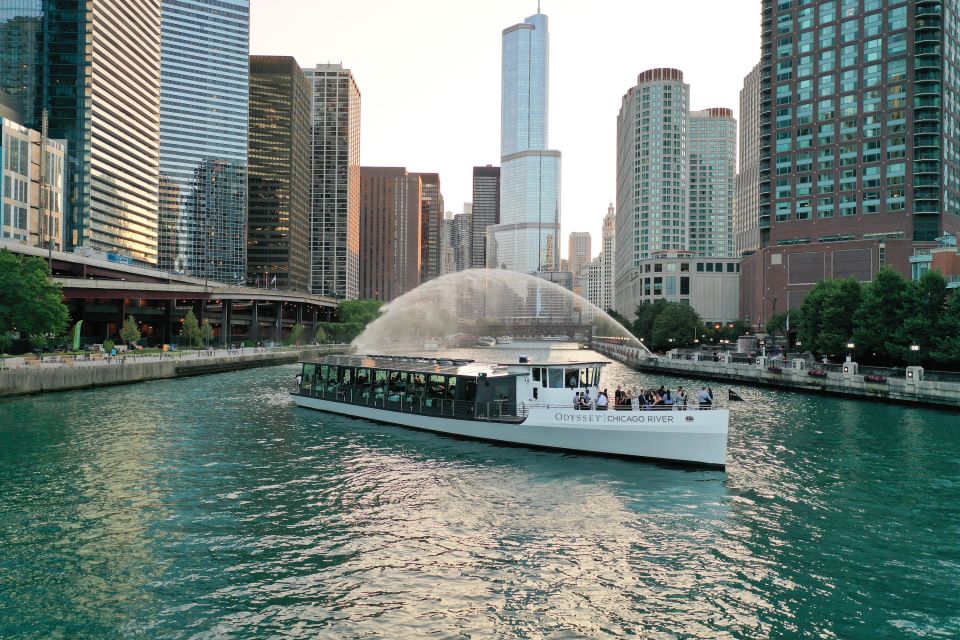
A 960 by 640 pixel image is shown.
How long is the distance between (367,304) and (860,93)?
454ft

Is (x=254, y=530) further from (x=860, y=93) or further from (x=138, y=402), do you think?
(x=860, y=93)

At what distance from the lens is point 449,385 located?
41312 mm

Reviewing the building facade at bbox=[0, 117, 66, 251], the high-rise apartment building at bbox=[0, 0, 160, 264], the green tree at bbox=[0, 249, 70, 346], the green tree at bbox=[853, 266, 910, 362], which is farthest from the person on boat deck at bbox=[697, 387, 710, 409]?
the high-rise apartment building at bbox=[0, 0, 160, 264]

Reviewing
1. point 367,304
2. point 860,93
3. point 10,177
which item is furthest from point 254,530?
point 367,304

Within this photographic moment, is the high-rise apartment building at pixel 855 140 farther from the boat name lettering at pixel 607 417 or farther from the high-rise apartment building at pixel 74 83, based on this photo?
the high-rise apartment building at pixel 74 83

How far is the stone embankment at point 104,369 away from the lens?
184 ft

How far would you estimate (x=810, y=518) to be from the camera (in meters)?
23.9

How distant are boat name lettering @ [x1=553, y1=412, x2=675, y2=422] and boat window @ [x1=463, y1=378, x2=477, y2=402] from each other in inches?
252

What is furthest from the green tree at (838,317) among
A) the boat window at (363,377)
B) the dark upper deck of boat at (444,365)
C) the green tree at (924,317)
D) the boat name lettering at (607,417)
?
the boat window at (363,377)

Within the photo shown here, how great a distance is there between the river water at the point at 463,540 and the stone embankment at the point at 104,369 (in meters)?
21.9

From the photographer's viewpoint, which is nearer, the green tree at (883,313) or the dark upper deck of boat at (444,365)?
the dark upper deck of boat at (444,365)

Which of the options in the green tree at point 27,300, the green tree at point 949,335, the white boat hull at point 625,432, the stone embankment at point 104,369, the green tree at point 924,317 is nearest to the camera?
the white boat hull at point 625,432

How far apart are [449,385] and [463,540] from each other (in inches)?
804

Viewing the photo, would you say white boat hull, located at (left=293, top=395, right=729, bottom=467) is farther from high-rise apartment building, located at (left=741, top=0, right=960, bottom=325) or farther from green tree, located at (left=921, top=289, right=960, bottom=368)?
high-rise apartment building, located at (left=741, top=0, right=960, bottom=325)
